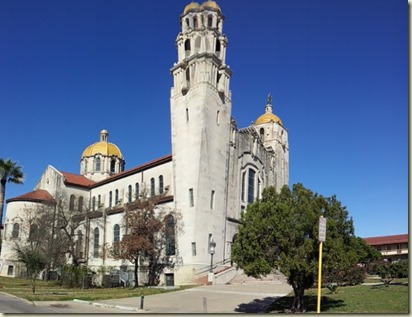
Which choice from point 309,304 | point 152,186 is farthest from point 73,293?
point 152,186

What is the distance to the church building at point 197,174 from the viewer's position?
37.2 meters

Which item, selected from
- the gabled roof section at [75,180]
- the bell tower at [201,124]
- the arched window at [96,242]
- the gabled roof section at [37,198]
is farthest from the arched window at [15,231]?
the bell tower at [201,124]

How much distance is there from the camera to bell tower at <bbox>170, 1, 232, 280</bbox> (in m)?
37.2

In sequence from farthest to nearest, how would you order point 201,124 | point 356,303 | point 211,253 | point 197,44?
point 197,44
point 201,124
point 211,253
point 356,303

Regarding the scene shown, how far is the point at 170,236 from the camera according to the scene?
124 ft

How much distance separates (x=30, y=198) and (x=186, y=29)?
2814cm

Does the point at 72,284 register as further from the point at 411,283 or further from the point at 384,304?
the point at 411,283

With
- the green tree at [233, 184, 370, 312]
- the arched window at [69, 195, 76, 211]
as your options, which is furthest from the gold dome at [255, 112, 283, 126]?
the green tree at [233, 184, 370, 312]

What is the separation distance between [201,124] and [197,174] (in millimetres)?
4450

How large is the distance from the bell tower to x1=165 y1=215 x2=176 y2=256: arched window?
1.30 meters

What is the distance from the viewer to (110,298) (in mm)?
24391

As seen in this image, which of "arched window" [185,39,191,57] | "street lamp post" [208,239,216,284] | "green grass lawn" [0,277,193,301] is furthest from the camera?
"arched window" [185,39,191,57]

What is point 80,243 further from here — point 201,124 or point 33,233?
point 201,124

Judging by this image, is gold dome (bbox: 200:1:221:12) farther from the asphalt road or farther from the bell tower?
the asphalt road
